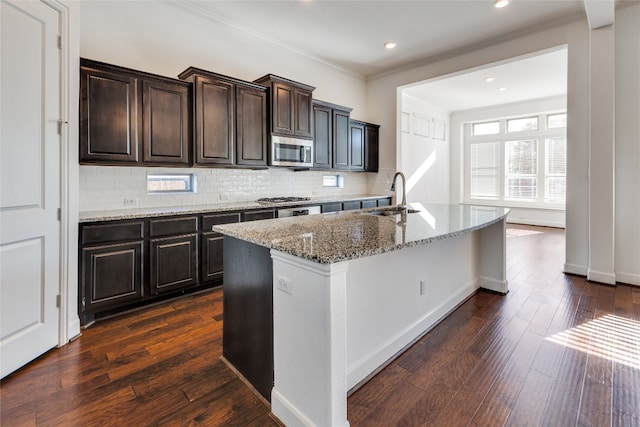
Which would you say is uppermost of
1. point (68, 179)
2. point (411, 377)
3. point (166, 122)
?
point (166, 122)

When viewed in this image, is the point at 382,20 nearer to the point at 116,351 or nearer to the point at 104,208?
the point at 104,208

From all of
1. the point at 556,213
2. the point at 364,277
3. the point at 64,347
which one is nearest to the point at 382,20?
the point at 364,277

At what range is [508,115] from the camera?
8.23 m

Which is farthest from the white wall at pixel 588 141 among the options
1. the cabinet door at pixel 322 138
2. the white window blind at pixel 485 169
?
the white window blind at pixel 485 169

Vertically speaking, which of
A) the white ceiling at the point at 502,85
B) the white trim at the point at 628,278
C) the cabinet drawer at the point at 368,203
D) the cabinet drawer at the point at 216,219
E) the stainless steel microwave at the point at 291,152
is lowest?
the white trim at the point at 628,278

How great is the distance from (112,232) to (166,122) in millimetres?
1183

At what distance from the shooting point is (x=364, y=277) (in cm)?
186

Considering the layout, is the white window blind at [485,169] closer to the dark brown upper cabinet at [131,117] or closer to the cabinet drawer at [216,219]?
the cabinet drawer at [216,219]

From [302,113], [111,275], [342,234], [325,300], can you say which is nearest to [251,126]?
[302,113]

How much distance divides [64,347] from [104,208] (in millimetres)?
1335

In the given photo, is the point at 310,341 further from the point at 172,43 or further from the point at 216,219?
the point at 172,43

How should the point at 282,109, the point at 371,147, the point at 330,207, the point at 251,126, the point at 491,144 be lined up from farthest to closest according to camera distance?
1. the point at 491,144
2. the point at 371,147
3. the point at 330,207
4. the point at 282,109
5. the point at 251,126

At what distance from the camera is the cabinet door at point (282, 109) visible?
3.98 meters

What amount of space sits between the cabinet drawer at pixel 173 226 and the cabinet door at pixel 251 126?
967mm
